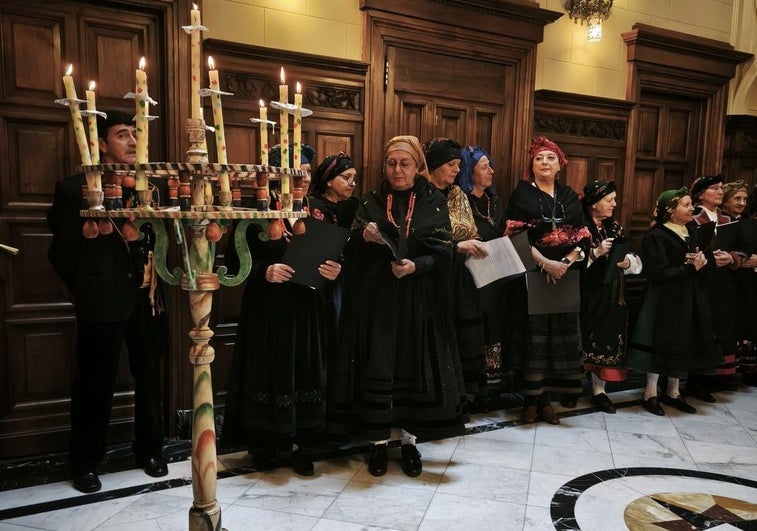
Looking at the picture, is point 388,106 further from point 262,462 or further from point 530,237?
point 262,462

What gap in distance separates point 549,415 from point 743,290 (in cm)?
197

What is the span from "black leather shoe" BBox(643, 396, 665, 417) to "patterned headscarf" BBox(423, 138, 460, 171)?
2019 millimetres

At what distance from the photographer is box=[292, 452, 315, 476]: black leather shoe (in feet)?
8.98

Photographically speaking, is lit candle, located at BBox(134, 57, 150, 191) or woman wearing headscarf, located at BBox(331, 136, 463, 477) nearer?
lit candle, located at BBox(134, 57, 150, 191)

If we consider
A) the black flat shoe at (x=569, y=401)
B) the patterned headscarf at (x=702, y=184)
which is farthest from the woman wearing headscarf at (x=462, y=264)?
the patterned headscarf at (x=702, y=184)

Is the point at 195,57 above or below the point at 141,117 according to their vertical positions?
above

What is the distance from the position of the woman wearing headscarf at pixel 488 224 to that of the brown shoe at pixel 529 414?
0.24 metres

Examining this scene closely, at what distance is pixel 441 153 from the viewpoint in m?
3.30

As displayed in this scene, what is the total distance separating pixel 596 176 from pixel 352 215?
254cm

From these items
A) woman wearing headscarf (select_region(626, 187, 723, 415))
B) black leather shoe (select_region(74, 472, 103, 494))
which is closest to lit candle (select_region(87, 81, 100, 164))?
black leather shoe (select_region(74, 472, 103, 494))

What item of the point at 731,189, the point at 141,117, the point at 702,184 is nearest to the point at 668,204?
the point at 702,184

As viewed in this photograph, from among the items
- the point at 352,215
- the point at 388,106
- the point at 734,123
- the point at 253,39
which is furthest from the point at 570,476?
the point at 734,123

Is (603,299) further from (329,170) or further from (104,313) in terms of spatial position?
Answer: (104,313)

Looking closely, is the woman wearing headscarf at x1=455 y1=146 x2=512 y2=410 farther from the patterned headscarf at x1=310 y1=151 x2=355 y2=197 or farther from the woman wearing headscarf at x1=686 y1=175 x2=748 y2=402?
the woman wearing headscarf at x1=686 y1=175 x2=748 y2=402
